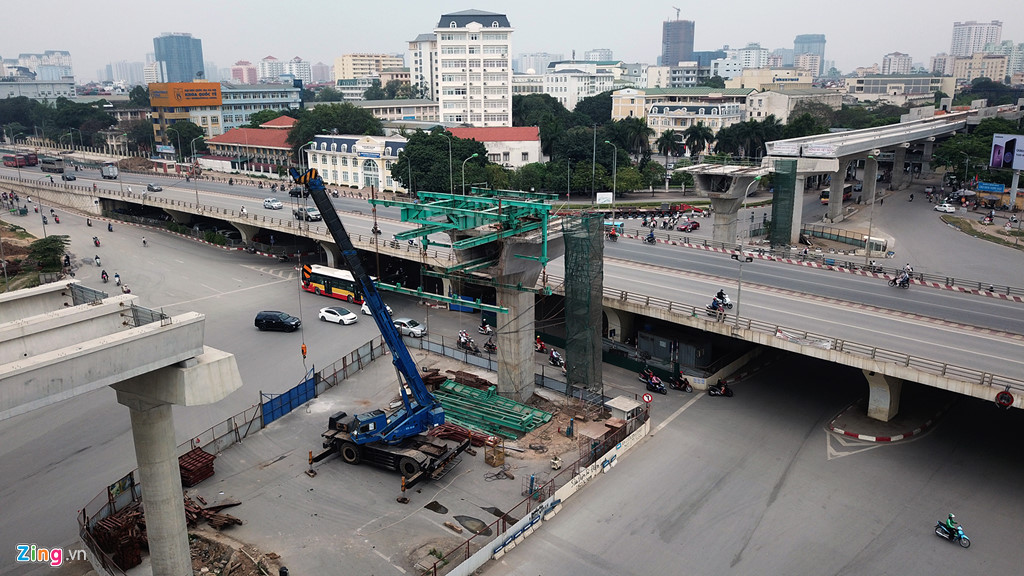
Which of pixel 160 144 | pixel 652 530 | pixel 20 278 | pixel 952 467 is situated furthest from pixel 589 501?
pixel 160 144

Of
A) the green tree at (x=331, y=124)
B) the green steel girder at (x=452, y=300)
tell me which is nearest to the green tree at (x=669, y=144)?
the green tree at (x=331, y=124)

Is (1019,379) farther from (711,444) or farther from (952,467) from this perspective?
(711,444)

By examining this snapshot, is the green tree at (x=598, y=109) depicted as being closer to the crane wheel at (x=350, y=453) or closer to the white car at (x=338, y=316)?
the white car at (x=338, y=316)

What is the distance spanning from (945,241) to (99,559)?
68.8 metres

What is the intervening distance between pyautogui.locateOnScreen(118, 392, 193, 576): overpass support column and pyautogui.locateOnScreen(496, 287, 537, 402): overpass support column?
16.4 meters

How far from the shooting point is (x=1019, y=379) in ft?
88.9

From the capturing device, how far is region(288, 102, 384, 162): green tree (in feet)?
339

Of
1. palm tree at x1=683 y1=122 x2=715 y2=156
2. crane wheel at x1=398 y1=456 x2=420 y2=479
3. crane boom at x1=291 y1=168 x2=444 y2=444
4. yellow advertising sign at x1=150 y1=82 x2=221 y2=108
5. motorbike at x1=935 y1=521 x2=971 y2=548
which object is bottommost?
motorbike at x1=935 y1=521 x2=971 y2=548

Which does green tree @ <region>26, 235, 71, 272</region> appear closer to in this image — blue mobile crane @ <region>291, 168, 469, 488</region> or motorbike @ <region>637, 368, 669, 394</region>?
blue mobile crane @ <region>291, 168, 469, 488</region>

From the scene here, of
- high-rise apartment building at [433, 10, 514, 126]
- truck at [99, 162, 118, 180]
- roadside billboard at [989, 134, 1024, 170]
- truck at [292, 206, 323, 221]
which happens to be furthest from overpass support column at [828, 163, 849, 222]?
truck at [99, 162, 118, 180]

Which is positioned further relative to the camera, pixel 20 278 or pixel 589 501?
pixel 20 278

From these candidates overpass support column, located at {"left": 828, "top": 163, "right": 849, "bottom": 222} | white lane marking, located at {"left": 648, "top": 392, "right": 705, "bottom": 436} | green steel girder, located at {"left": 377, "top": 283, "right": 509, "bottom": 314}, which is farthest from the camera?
overpass support column, located at {"left": 828, "top": 163, "right": 849, "bottom": 222}

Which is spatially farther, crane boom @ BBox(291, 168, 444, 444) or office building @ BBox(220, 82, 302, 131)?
office building @ BBox(220, 82, 302, 131)

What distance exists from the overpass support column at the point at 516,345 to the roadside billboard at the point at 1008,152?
6662 cm
